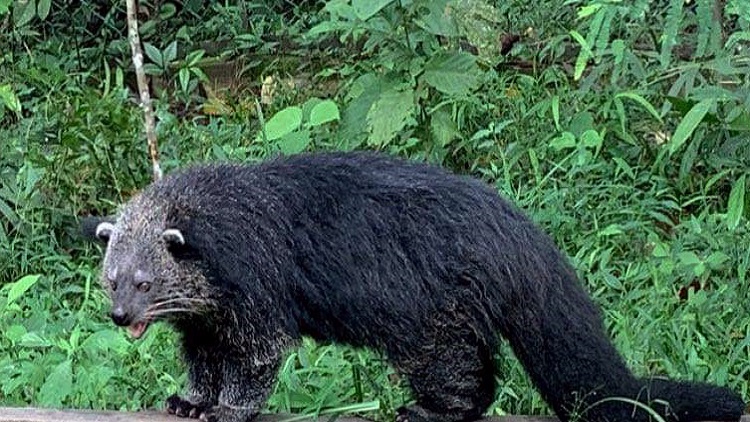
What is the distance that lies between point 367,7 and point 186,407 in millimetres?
1897

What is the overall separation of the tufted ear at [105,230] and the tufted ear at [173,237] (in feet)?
0.78

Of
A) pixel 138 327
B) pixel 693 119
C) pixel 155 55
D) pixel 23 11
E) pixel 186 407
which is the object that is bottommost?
pixel 155 55

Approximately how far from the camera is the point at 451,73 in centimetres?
599

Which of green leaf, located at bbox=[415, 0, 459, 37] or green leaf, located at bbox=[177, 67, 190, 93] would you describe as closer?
green leaf, located at bbox=[415, 0, 459, 37]

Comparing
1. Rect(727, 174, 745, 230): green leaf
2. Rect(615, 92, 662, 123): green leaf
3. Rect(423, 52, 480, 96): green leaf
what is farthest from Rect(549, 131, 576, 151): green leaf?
Rect(727, 174, 745, 230): green leaf

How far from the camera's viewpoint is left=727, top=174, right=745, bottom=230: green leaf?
5328 millimetres

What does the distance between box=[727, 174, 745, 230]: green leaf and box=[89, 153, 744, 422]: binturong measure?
3.98 ft

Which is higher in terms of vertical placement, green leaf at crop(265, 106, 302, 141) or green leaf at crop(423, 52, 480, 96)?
green leaf at crop(423, 52, 480, 96)

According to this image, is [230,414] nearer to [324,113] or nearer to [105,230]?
[105,230]

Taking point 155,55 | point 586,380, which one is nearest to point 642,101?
point 586,380

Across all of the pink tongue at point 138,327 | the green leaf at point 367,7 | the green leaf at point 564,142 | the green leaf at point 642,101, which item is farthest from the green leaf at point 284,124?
the pink tongue at point 138,327

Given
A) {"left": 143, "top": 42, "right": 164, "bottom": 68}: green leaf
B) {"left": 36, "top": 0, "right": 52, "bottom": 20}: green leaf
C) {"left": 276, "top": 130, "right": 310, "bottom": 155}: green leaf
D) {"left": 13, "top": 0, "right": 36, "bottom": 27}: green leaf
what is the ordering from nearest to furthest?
{"left": 276, "top": 130, "right": 310, "bottom": 155}: green leaf → {"left": 36, "top": 0, "right": 52, "bottom": 20}: green leaf → {"left": 143, "top": 42, "right": 164, "bottom": 68}: green leaf → {"left": 13, "top": 0, "right": 36, "bottom": 27}: green leaf

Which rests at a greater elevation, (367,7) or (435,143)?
(367,7)

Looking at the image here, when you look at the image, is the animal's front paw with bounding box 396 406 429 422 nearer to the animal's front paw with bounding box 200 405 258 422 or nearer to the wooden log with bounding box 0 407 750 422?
the wooden log with bounding box 0 407 750 422
